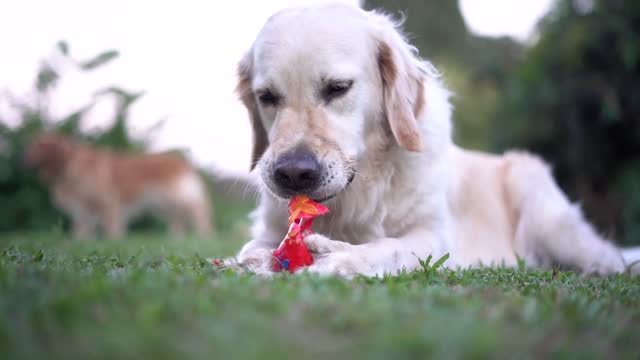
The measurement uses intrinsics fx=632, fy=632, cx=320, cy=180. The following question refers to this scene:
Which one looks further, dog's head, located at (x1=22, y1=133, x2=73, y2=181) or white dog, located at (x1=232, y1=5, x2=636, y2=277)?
dog's head, located at (x1=22, y1=133, x2=73, y2=181)

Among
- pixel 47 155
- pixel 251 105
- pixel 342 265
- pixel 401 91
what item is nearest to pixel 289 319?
pixel 342 265

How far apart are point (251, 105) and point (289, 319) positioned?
7.28 ft

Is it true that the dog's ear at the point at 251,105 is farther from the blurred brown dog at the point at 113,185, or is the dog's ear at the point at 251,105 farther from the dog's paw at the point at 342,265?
the blurred brown dog at the point at 113,185

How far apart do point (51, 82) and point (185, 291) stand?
8728 millimetres

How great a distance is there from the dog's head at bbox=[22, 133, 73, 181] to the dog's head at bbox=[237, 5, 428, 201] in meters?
6.81

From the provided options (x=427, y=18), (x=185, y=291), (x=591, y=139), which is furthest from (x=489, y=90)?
(x=185, y=291)

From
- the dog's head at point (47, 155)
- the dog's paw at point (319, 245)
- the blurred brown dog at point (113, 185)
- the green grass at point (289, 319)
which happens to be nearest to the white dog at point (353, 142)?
the dog's paw at point (319, 245)

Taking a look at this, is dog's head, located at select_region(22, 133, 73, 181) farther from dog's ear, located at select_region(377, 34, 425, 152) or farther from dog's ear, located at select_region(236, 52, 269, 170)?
dog's ear, located at select_region(377, 34, 425, 152)

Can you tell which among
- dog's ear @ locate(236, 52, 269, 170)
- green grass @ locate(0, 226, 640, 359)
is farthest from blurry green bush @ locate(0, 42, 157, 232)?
green grass @ locate(0, 226, 640, 359)

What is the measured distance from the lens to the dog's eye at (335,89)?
2.88m

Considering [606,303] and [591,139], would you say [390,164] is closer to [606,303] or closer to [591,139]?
[606,303]

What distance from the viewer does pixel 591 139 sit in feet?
23.7

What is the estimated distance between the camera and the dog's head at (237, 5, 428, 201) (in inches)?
106

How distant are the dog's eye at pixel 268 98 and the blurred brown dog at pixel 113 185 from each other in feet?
21.8
